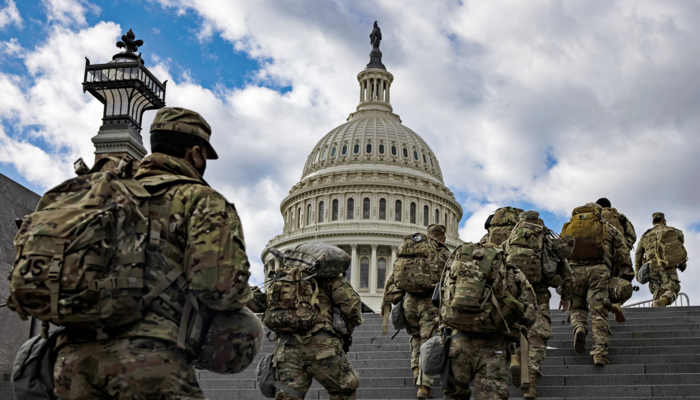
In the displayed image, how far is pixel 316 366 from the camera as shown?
5723 mm

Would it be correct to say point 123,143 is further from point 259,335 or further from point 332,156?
point 332,156

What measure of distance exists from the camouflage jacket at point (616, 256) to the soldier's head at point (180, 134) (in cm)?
713

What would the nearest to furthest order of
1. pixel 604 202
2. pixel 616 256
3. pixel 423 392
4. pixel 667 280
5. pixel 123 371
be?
pixel 123 371 < pixel 423 392 < pixel 616 256 < pixel 604 202 < pixel 667 280

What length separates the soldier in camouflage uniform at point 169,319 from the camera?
2930mm

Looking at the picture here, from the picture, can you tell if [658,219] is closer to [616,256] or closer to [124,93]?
[616,256]

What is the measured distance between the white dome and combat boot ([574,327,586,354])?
65669 mm

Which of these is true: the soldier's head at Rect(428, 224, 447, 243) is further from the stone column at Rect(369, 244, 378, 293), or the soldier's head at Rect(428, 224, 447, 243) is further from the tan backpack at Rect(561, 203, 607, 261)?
the stone column at Rect(369, 244, 378, 293)

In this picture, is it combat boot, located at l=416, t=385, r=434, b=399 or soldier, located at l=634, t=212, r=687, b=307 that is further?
soldier, located at l=634, t=212, r=687, b=307

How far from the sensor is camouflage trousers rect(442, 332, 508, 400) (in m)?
5.32

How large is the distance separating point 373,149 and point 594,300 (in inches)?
2693

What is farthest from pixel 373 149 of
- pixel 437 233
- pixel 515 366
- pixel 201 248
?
pixel 201 248

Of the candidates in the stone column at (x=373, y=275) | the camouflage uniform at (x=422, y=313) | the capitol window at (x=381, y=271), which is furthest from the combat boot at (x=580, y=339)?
the stone column at (x=373, y=275)

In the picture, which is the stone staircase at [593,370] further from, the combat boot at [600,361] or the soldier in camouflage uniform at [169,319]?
the soldier in camouflage uniform at [169,319]

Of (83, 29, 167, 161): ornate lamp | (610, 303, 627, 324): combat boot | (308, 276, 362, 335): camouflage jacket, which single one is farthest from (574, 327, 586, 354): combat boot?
(83, 29, 167, 161): ornate lamp
